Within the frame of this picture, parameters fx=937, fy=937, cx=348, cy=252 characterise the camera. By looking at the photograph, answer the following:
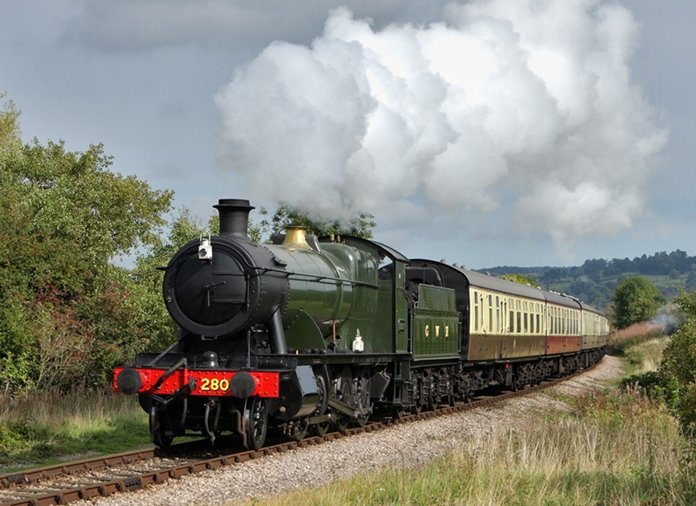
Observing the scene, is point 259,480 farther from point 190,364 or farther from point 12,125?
point 12,125

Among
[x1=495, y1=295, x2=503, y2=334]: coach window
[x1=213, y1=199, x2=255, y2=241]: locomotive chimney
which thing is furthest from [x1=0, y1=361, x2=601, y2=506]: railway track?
[x1=495, y1=295, x2=503, y2=334]: coach window

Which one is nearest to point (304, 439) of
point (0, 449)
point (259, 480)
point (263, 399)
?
point (263, 399)

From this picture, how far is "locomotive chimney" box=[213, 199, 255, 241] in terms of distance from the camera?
14251 millimetres

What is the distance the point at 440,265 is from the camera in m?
24.0

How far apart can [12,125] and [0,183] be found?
1006 inches

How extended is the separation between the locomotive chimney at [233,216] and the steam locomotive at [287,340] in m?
0.02

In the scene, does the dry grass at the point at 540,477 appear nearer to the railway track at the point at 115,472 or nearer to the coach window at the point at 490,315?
the railway track at the point at 115,472

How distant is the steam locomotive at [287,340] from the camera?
528 inches

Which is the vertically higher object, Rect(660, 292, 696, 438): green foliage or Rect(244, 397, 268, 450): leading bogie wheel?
Rect(660, 292, 696, 438): green foliage

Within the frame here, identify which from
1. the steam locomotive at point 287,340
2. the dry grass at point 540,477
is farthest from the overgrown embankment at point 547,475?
the steam locomotive at point 287,340

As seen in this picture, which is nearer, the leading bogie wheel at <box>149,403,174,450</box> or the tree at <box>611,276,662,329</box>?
the leading bogie wheel at <box>149,403,174,450</box>

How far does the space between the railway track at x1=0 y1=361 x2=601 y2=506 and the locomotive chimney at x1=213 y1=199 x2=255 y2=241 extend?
3.27 m

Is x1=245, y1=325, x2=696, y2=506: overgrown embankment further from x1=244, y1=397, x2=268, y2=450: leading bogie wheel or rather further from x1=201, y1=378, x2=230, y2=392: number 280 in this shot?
x1=201, y1=378, x2=230, y2=392: number 280

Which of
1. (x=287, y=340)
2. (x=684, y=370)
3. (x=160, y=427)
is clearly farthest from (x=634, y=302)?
(x=160, y=427)
